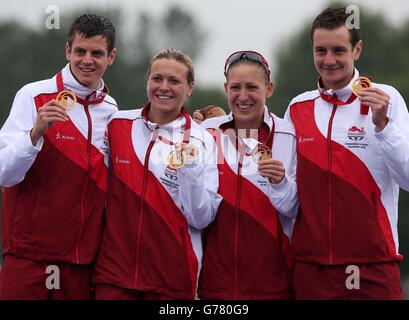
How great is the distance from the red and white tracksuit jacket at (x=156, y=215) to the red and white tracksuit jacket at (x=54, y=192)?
6.0 inches

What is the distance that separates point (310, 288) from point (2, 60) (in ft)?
195

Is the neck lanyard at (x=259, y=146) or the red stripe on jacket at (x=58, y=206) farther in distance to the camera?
the neck lanyard at (x=259, y=146)

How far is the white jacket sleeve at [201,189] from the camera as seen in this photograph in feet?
26.2

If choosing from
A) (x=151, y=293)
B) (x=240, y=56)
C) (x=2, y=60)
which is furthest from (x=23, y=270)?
(x=2, y=60)

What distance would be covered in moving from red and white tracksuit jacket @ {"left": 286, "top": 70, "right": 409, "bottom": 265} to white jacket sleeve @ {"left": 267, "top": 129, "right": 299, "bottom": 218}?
0.07 meters

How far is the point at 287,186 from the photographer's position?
8172 mm

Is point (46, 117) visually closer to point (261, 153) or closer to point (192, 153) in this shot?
point (192, 153)

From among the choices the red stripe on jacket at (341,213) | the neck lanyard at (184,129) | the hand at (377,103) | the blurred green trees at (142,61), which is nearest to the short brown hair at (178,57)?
the neck lanyard at (184,129)

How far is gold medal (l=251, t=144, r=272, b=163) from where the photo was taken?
8.20m

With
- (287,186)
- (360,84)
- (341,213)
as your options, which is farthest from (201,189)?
(360,84)

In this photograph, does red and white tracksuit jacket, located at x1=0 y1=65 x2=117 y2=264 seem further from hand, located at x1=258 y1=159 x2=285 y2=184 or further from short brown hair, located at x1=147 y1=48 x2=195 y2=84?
hand, located at x1=258 y1=159 x2=285 y2=184

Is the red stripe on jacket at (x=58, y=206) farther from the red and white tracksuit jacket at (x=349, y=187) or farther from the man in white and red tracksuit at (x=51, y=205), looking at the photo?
the red and white tracksuit jacket at (x=349, y=187)

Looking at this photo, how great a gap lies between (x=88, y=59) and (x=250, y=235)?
195cm

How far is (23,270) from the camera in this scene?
8141mm
